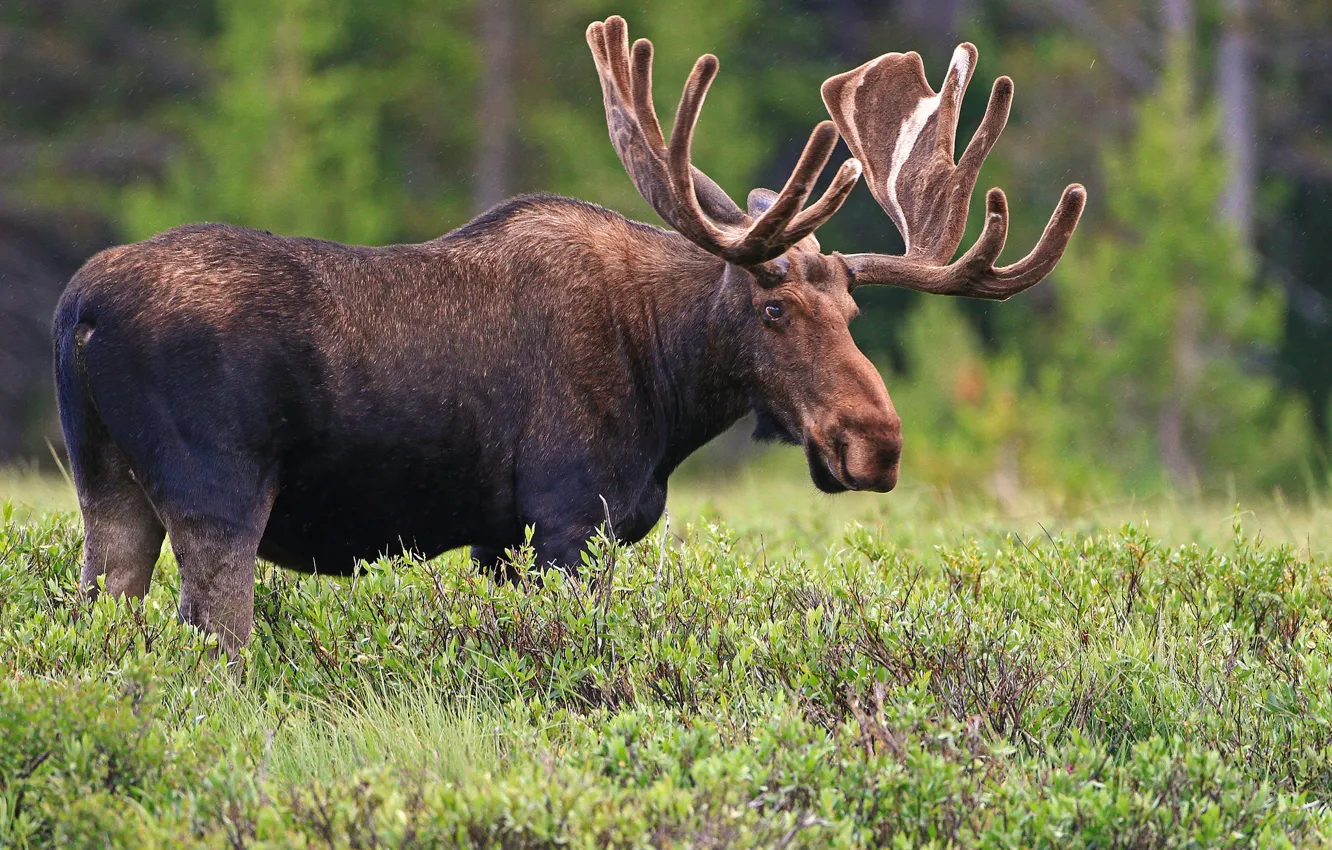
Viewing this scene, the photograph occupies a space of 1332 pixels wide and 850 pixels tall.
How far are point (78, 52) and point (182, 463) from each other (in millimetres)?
21101

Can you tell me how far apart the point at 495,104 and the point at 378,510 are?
1879 centimetres

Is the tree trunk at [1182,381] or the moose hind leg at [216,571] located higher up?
the moose hind leg at [216,571]

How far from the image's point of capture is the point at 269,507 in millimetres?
5574

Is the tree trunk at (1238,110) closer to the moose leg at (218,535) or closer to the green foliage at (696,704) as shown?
the green foliage at (696,704)

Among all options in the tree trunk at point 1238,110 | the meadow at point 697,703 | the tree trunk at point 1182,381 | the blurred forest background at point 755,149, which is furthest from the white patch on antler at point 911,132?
the tree trunk at point 1238,110

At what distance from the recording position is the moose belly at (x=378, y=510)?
18.9ft

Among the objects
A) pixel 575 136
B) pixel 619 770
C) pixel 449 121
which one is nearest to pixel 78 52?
pixel 449 121

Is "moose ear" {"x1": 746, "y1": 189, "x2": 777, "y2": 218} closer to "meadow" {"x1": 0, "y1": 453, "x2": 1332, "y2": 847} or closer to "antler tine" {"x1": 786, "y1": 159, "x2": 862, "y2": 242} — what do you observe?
"antler tine" {"x1": 786, "y1": 159, "x2": 862, "y2": 242}

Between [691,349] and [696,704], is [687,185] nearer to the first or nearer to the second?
[691,349]

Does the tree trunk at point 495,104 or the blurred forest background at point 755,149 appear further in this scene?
the tree trunk at point 495,104

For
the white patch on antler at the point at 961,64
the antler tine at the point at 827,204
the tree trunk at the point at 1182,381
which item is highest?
the white patch on antler at the point at 961,64

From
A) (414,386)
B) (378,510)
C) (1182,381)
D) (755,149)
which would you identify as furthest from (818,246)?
(755,149)

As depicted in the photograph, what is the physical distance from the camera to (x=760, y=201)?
676 cm

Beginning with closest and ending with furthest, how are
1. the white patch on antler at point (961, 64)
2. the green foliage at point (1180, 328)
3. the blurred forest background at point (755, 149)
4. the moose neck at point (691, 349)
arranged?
the moose neck at point (691, 349) → the white patch on antler at point (961, 64) → the green foliage at point (1180, 328) → the blurred forest background at point (755, 149)
